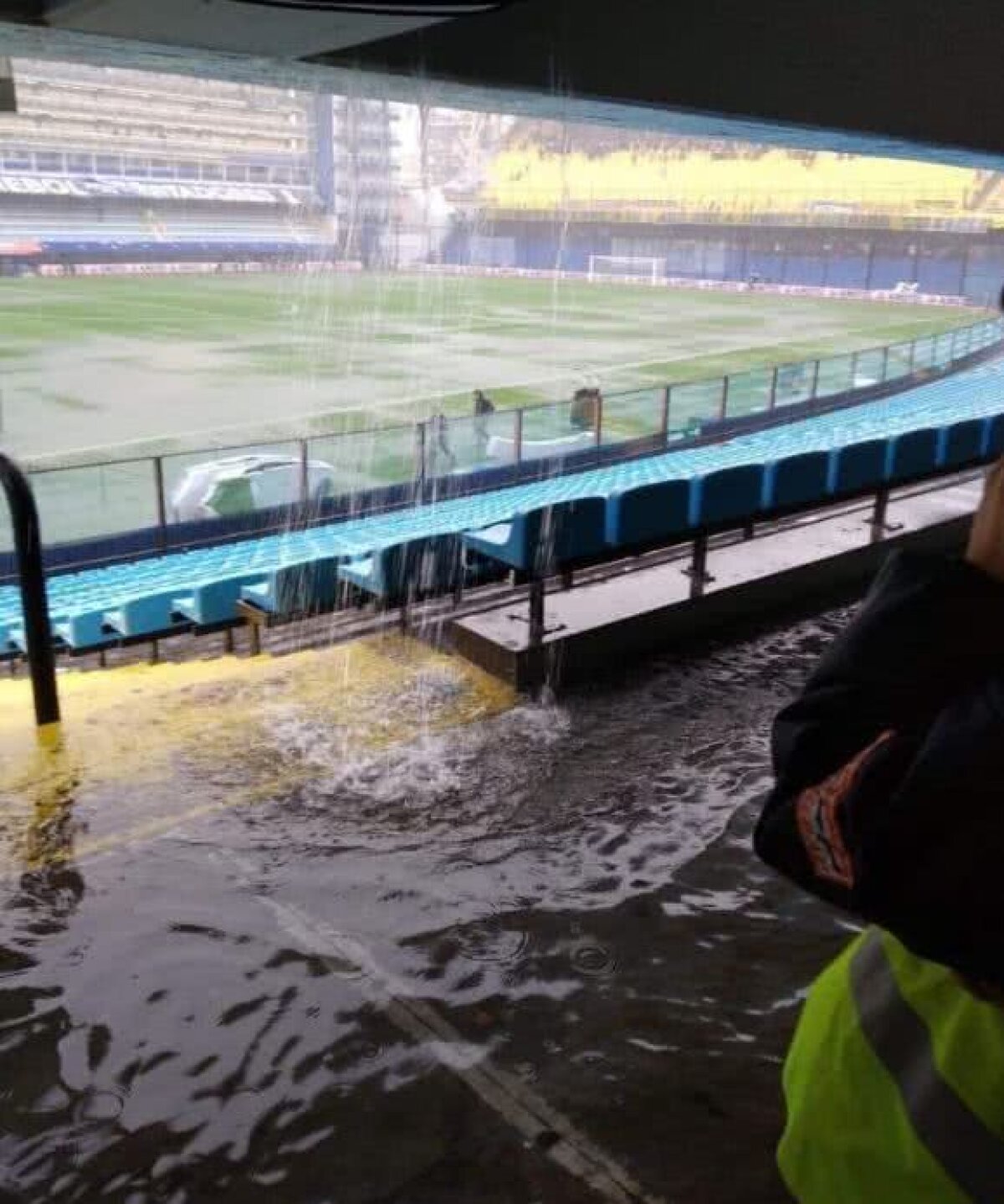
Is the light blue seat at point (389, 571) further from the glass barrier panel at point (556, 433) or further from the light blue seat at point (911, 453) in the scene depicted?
the glass barrier panel at point (556, 433)

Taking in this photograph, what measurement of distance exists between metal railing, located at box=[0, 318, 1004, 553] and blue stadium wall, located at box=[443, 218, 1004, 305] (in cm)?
2087

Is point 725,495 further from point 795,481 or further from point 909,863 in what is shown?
point 909,863

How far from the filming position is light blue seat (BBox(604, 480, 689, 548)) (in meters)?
4.27

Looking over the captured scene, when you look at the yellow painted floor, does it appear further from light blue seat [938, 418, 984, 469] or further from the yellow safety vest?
light blue seat [938, 418, 984, 469]

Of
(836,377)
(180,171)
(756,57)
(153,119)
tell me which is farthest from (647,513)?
(180,171)

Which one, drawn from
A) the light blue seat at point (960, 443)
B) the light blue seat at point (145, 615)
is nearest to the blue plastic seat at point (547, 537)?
the light blue seat at point (145, 615)

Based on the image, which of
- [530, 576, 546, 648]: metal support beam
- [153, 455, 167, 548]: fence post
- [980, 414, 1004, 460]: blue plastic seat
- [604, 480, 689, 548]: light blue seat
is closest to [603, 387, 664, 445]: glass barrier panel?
[153, 455, 167, 548]: fence post

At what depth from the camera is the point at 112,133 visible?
29.5 m

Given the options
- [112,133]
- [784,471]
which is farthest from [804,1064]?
[112,133]

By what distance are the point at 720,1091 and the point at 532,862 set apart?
0.83 meters

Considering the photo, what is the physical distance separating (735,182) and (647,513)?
1475 inches

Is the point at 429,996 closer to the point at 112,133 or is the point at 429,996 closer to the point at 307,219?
the point at 112,133

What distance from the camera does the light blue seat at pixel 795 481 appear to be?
16.0ft

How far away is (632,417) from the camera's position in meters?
18.5
